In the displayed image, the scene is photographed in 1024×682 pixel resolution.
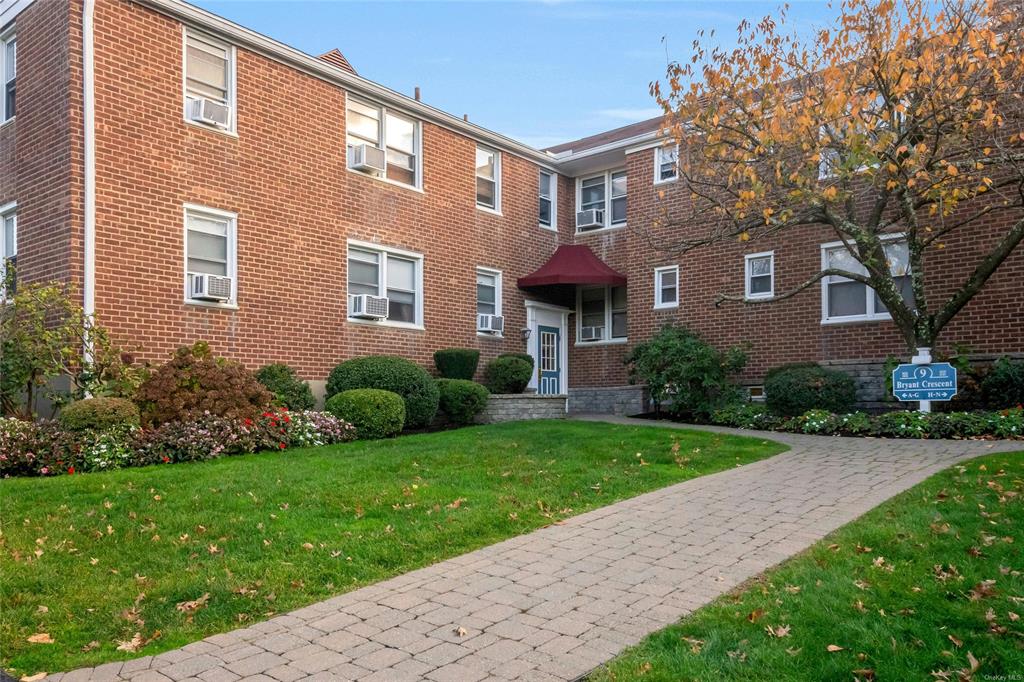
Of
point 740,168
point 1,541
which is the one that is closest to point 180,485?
point 1,541

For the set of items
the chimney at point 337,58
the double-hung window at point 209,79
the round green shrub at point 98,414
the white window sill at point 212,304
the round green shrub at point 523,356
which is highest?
the chimney at point 337,58

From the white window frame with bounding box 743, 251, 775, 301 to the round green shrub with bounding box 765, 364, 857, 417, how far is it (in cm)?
279

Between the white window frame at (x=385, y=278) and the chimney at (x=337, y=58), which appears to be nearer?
the white window frame at (x=385, y=278)

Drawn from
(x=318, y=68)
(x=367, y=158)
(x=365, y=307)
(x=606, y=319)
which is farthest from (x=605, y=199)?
(x=318, y=68)

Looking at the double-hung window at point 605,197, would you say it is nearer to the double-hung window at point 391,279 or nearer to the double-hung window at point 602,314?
the double-hung window at point 602,314

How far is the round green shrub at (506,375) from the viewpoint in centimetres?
1795

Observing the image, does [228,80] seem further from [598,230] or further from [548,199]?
[598,230]

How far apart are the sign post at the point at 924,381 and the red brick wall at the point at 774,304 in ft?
7.47

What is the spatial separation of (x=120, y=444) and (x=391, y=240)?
756cm

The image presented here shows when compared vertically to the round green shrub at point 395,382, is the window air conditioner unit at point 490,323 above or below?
above

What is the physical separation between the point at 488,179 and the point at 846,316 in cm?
851

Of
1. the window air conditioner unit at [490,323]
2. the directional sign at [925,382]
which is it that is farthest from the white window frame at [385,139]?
the directional sign at [925,382]

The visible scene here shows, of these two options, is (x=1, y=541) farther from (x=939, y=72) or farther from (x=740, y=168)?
(x=939, y=72)

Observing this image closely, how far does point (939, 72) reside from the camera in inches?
437
